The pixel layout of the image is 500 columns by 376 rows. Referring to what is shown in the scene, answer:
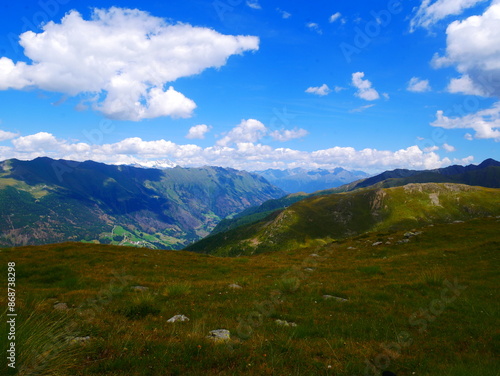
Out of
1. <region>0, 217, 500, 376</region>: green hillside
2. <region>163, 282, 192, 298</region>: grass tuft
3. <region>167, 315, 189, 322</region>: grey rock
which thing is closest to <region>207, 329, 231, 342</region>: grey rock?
<region>0, 217, 500, 376</region>: green hillside

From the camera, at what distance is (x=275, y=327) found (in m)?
10.2

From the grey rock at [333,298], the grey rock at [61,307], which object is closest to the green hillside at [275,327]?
the grey rock at [333,298]

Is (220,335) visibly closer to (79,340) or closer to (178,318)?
(178,318)

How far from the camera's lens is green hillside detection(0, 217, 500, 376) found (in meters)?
6.34

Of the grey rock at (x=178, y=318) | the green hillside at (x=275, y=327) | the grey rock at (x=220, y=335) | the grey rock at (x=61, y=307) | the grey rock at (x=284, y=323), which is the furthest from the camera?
the grey rock at (x=61, y=307)

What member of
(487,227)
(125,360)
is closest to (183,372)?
(125,360)

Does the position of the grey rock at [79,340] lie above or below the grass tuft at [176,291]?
above

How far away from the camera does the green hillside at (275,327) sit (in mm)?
6340

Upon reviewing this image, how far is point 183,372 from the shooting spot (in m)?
6.16

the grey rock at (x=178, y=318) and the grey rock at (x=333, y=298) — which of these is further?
the grey rock at (x=333, y=298)

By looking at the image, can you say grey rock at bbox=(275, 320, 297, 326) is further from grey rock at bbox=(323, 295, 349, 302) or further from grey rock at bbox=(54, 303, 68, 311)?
grey rock at bbox=(54, 303, 68, 311)

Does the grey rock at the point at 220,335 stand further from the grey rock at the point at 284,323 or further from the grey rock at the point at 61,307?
the grey rock at the point at 61,307

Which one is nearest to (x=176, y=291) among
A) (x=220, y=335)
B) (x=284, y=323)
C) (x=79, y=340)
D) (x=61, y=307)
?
(x=61, y=307)

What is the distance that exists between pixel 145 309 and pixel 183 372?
6622 mm
